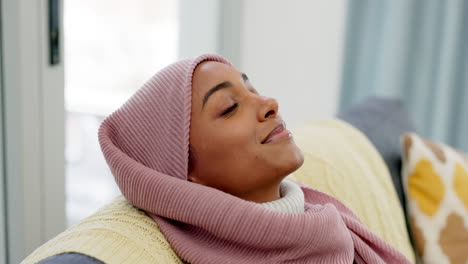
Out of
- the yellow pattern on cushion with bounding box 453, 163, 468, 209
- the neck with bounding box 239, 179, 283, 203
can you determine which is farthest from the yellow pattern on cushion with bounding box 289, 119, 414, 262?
the neck with bounding box 239, 179, 283, 203

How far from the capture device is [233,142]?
99 cm

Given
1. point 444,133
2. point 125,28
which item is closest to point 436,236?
point 444,133

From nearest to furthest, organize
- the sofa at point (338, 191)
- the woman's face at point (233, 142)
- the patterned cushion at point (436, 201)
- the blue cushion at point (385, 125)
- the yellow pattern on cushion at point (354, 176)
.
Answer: the sofa at point (338, 191) < the woman's face at point (233, 142) < the yellow pattern on cushion at point (354, 176) < the patterned cushion at point (436, 201) < the blue cushion at point (385, 125)

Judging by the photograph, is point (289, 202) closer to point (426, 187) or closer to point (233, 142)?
point (233, 142)

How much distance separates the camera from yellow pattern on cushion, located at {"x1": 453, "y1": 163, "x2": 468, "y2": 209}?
166 centimetres

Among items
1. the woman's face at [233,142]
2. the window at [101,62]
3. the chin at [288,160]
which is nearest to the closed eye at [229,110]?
the woman's face at [233,142]

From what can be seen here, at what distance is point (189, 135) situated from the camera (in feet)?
3.26

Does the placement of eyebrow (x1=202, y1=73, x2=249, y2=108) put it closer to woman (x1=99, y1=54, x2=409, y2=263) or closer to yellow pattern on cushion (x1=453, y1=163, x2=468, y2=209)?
woman (x1=99, y1=54, x2=409, y2=263)

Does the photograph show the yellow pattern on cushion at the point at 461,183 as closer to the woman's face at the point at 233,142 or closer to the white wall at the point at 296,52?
the woman's face at the point at 233,142

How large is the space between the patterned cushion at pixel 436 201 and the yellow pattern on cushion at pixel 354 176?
66mm

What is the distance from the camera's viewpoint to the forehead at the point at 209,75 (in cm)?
100

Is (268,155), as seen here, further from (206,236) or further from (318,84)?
(318,84)

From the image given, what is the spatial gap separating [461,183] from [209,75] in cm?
96

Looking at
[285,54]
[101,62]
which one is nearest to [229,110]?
[285,54]
